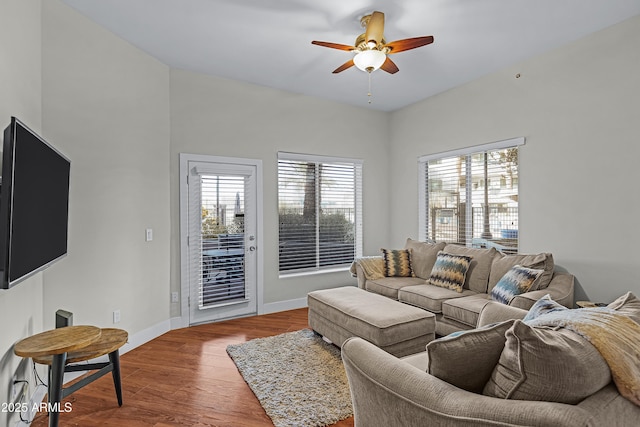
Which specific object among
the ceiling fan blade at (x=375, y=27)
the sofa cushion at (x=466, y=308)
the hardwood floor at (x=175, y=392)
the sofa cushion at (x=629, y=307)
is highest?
the ceiling fan blade at (x=375, y=27)

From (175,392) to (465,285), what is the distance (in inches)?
118

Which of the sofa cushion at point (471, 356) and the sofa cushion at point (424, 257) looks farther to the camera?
the sofa cushion at point (424, 257)

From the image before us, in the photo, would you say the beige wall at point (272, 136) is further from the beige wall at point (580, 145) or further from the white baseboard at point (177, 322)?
the beige wall at point (580, 145)

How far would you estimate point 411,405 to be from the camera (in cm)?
121

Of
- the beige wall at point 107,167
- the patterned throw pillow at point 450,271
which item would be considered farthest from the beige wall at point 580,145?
the beige wall at point 107,167

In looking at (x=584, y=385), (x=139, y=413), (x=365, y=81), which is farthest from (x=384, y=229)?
(x=584, y=385)

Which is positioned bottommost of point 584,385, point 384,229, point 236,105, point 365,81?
point 584,385

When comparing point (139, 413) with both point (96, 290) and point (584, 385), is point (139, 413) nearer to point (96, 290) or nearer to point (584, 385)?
point (96, 290)

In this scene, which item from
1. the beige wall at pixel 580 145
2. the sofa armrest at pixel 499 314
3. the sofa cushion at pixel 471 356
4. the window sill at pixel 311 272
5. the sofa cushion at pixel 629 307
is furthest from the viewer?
the window sill at pixel 311 272

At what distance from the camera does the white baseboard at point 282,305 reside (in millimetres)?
4439

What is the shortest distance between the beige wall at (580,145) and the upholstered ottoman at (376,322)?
1650 mm

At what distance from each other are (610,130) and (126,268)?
15.0 ft

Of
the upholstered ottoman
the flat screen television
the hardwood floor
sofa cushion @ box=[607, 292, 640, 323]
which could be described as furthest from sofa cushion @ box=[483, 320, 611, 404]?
the flat screen television

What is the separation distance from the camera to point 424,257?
4.32 m
